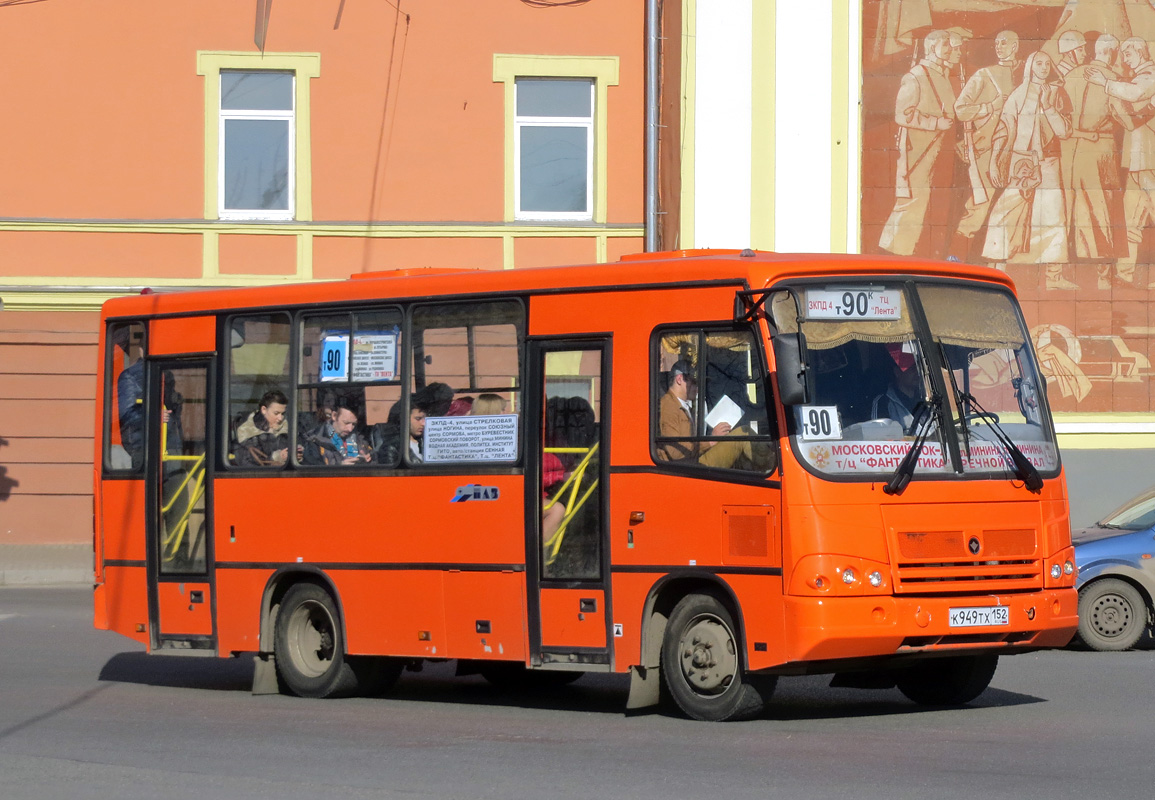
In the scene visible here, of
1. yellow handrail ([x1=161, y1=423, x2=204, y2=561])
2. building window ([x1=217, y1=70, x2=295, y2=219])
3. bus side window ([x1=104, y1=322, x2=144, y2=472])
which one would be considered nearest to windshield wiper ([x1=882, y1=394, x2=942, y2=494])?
yellow handrail ([x1=161, y1=423, x2=204, y2=561])

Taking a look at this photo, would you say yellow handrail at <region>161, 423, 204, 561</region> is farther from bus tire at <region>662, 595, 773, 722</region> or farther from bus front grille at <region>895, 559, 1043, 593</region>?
bus front grille at <region>895, 559, 1043, 593</region>

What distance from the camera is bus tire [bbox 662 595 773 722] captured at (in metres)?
9.98

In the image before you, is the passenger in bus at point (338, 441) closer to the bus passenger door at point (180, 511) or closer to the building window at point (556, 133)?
the bus passenger door at point (180, 511)

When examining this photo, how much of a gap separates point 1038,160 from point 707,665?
1580cm

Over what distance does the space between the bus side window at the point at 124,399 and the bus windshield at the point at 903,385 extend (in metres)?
5.71

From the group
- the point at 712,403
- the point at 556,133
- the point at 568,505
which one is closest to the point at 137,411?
the point at 568,505

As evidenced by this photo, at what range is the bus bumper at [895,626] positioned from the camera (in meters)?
9.48

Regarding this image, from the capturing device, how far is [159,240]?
2528 cm

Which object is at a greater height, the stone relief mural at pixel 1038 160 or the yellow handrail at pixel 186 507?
the stone relief mural at pixel 1038 160

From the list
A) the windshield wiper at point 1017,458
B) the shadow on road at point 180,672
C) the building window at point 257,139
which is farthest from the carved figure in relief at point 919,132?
the windshield wiper at point 1017,458

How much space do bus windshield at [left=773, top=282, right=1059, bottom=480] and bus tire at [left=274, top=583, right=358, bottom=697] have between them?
162 inches

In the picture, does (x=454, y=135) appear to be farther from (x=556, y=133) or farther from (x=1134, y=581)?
(x=1134, y=581)

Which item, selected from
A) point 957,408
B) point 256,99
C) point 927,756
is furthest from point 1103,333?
point 927,756

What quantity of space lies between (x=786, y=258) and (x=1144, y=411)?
1501 centimetres
